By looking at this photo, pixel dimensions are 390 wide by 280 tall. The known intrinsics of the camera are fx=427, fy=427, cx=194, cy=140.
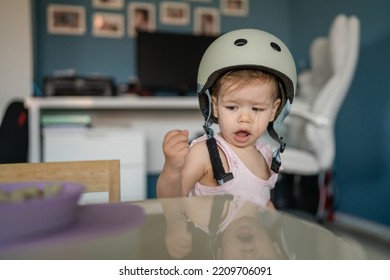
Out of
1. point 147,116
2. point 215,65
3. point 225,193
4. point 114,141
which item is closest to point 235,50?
point 215,65

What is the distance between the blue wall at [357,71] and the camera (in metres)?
1.29

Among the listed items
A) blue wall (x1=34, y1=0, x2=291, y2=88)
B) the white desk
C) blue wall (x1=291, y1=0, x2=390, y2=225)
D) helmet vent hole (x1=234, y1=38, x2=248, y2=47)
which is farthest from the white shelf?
blue wall (x1=34, y1=0, x2=291, y2=88)

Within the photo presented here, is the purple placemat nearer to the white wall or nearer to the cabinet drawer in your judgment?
the cabinet drawer

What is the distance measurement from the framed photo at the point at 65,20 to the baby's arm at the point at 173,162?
4.42ft

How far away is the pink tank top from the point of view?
0.37 meters

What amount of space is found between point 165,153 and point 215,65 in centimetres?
8

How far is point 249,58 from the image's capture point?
0.32 m

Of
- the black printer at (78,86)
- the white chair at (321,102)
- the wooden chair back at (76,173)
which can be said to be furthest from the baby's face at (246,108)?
the black printer at (78,86)

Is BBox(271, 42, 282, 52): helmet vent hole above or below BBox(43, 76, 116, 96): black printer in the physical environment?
above

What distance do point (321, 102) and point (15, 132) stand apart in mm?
804

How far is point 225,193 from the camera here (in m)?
0.38

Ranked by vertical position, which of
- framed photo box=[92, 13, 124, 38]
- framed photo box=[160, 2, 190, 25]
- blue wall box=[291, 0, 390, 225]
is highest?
framed photo box=[160, 2, 190, 25]

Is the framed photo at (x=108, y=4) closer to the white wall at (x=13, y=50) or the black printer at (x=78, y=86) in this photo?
the black printer at (x=78, y=86)

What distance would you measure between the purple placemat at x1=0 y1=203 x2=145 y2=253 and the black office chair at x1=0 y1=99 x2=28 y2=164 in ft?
0.78
